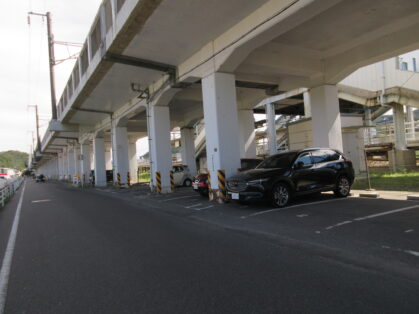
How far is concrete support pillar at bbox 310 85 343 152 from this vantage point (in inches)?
516

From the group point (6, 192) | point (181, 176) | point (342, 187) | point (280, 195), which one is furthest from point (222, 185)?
point (6, 192)

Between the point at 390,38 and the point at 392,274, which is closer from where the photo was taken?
the point at 392,274

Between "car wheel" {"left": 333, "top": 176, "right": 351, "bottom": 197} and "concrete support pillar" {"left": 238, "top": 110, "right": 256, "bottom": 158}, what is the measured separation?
830 centimetres

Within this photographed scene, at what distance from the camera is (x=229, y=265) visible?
13.9 ft

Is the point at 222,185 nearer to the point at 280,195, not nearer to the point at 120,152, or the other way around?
the point at 280,195

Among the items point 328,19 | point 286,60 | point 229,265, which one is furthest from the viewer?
point 286,60

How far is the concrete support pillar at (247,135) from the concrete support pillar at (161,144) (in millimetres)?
4628

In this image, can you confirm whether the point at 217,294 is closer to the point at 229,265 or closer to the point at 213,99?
the point at 229,265

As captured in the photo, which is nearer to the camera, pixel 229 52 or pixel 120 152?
pixel 229 52

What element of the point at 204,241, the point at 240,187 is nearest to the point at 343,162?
the point at 240,187

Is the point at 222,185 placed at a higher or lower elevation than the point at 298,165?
lower

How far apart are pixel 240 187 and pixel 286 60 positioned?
6.16 m

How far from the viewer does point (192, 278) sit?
3822 millimetres

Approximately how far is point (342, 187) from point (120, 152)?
16880 millimetres
